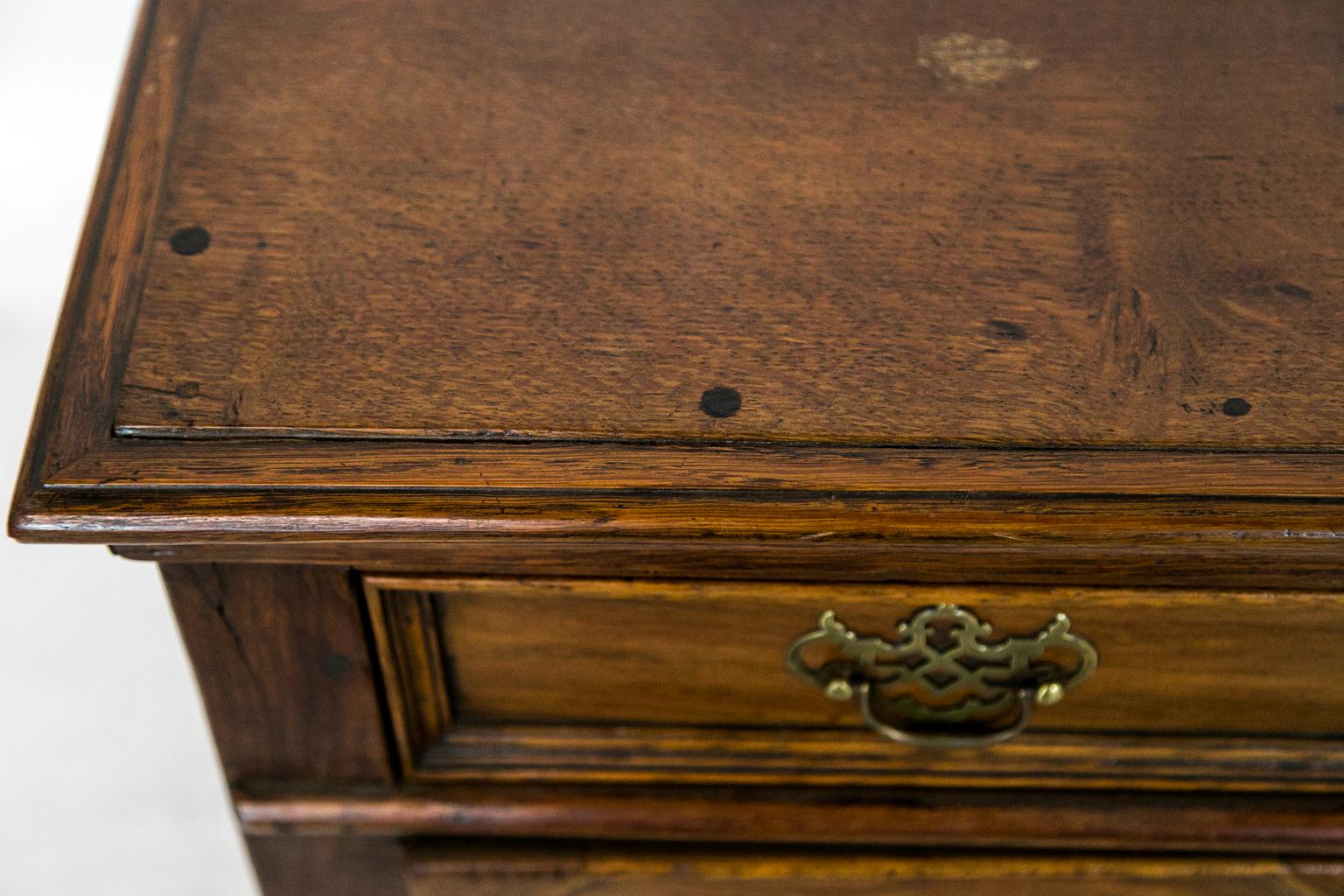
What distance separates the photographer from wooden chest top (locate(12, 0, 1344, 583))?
0.61m

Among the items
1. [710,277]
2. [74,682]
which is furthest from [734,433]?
[74,682]

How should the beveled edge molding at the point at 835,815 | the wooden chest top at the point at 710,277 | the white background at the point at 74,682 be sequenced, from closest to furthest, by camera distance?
the wooden chest top at the point at 710,277 → the beveled edge molding at the point at 835,815 → the white background at the point at 74,682

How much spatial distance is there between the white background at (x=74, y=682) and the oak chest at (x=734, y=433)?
36cm

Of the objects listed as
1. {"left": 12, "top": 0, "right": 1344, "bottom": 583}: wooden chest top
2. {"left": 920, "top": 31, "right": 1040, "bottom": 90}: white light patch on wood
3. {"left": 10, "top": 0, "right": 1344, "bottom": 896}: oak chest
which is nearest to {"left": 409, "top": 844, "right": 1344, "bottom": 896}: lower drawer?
{"left": 10, "top": 0, "right": 1344, "bottom": 896}: oak chest

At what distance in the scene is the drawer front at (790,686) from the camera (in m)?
0.68

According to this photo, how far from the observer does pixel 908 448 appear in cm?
63

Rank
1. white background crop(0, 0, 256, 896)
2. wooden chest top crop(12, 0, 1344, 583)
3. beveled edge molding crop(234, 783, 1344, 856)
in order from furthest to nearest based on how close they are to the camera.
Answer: white background crop(0, 0, 256, 896) < beveled edge molding crop(234, 783, 1344, 856) < wooden chest top crop(12, 0, 1344, 583)

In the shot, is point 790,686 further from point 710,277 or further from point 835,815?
point 710,277

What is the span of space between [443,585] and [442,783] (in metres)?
0.15

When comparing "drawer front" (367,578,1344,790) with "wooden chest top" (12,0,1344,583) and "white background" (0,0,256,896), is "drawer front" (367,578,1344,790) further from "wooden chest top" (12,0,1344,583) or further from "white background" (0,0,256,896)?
"white background" (0,0,256,896)

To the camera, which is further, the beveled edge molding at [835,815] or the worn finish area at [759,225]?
the beveled edge molding at [835,815]

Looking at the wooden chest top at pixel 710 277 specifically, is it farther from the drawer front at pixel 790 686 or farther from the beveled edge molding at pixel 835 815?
the beveled edge molding at pixel 835 815

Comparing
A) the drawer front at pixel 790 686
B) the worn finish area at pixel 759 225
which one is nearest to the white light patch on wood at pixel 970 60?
the worn finish area at pixel 759 225

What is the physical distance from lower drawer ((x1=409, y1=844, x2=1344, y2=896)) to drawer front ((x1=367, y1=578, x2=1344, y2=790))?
0.16 feet
